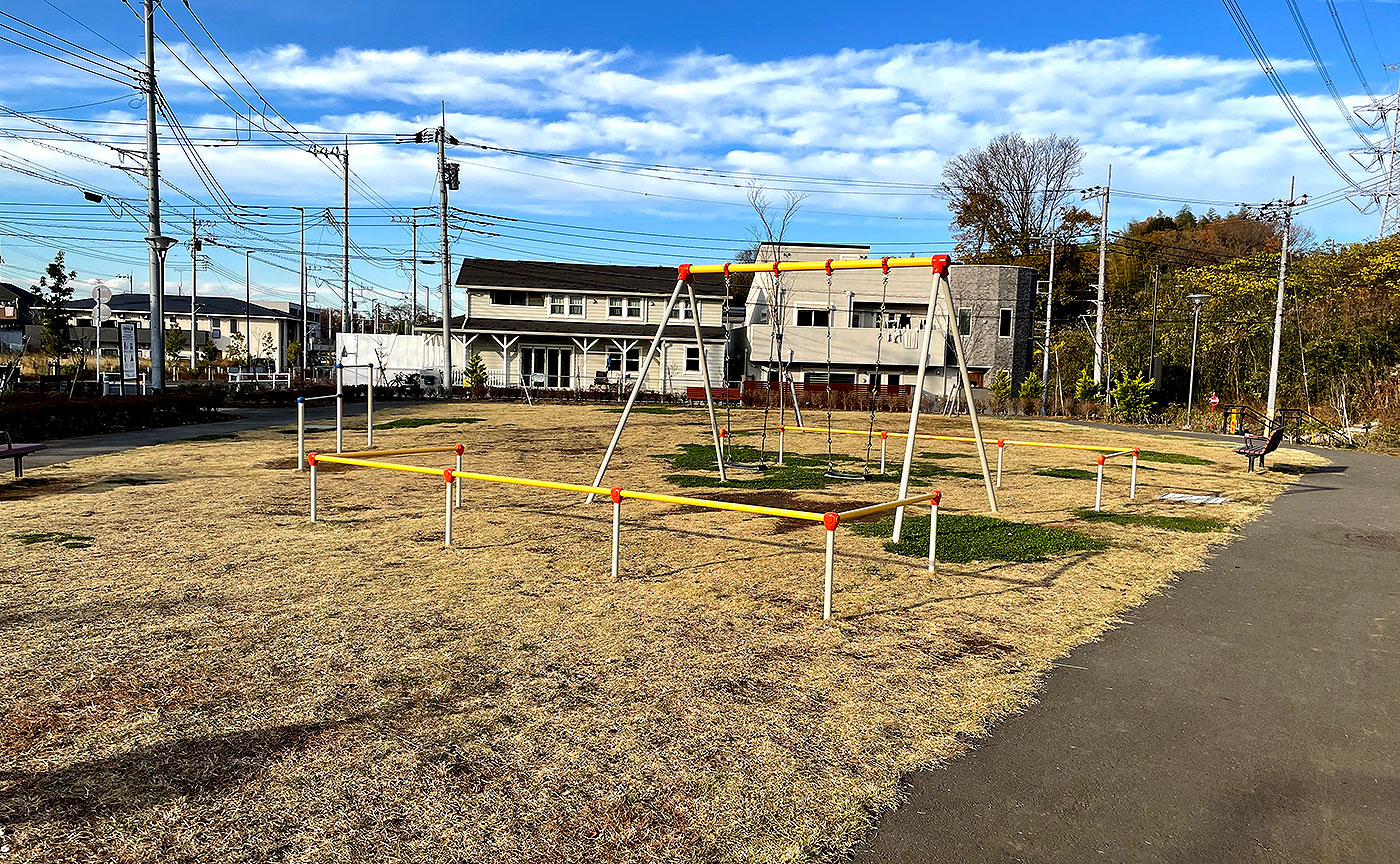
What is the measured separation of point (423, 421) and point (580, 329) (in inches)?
772

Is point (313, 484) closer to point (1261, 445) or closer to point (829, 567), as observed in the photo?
point (829, 567)

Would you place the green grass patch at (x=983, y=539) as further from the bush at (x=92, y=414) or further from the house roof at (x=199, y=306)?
the house roof at (x=199, y=306)

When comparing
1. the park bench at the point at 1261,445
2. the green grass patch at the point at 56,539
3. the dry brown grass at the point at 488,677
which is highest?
the park bench at the point at 1261,445

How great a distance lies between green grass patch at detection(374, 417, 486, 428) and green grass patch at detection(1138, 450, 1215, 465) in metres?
16.4

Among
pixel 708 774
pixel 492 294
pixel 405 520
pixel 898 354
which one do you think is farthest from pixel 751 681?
pixel 492 294

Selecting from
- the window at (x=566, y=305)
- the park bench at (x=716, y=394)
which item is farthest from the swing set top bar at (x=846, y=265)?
the window at (x=566, y=305)

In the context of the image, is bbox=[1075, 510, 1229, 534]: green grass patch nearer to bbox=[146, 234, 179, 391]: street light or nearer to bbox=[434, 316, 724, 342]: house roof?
bbox=[146, 234, 179, 391]: street light

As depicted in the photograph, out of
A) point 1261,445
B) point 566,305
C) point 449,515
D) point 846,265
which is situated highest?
point 566,305

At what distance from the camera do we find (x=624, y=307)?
44188mm

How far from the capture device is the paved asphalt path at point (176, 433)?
49.1ft

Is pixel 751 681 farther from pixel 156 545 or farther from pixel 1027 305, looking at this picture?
pixel 1027 305

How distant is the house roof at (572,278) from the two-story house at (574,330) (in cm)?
6

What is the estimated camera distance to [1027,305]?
142ft

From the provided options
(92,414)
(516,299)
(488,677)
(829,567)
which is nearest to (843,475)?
(829,567)
